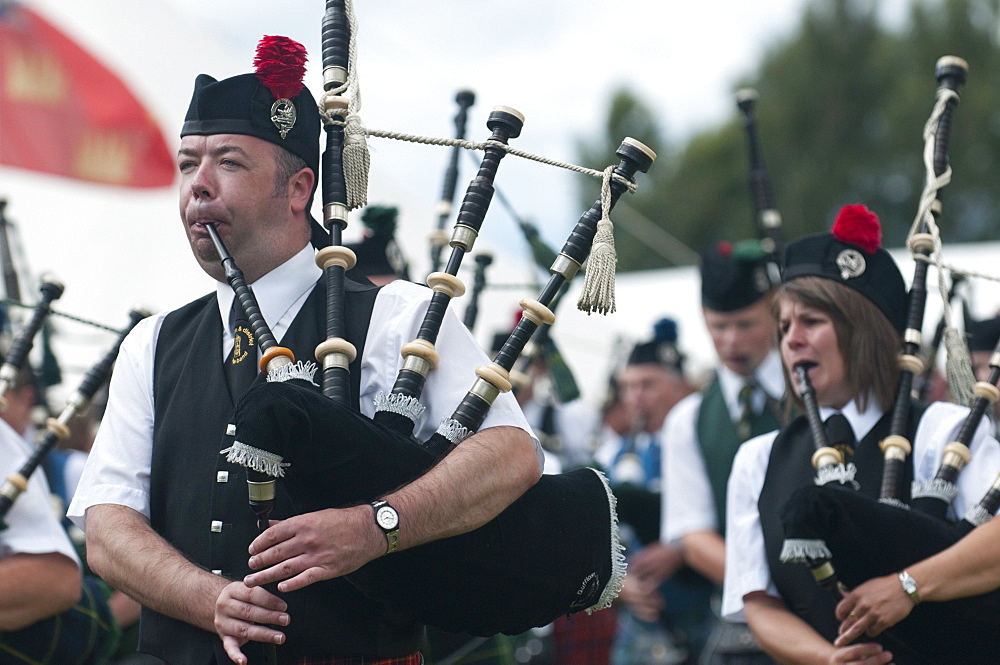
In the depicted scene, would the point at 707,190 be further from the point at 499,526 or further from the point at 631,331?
the point at 499,526

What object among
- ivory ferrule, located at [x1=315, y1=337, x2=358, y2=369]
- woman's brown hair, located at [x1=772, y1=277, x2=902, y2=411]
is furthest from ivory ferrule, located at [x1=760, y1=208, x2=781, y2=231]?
ivory ferrule, located at [x1=315, y1=337, x2=358, y2=369]

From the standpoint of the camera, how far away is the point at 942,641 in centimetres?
250

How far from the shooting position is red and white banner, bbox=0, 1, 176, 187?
25.1 feet

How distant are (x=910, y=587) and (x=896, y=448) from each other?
0.34 metres

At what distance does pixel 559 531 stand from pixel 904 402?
1074mm

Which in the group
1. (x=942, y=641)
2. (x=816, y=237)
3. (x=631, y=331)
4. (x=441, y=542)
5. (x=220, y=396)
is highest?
(x=816, y=237)

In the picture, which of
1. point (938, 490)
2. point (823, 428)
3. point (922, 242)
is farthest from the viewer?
point (922, 242)

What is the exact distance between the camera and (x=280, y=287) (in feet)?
7.47

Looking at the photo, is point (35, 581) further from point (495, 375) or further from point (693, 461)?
point (693, 461)

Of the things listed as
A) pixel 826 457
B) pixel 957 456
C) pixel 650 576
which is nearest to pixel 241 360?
pixel 826 457

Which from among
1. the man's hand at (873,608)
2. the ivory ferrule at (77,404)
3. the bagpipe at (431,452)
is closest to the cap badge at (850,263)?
the man's hand at (873,608)

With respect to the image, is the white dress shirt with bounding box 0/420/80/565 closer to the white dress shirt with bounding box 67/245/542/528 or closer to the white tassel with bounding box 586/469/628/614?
the white dress shirt with bounding box 67/245/542/528

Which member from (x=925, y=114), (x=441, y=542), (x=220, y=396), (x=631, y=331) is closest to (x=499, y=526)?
(x=441, y=542)

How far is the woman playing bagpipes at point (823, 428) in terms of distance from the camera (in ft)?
8.81
